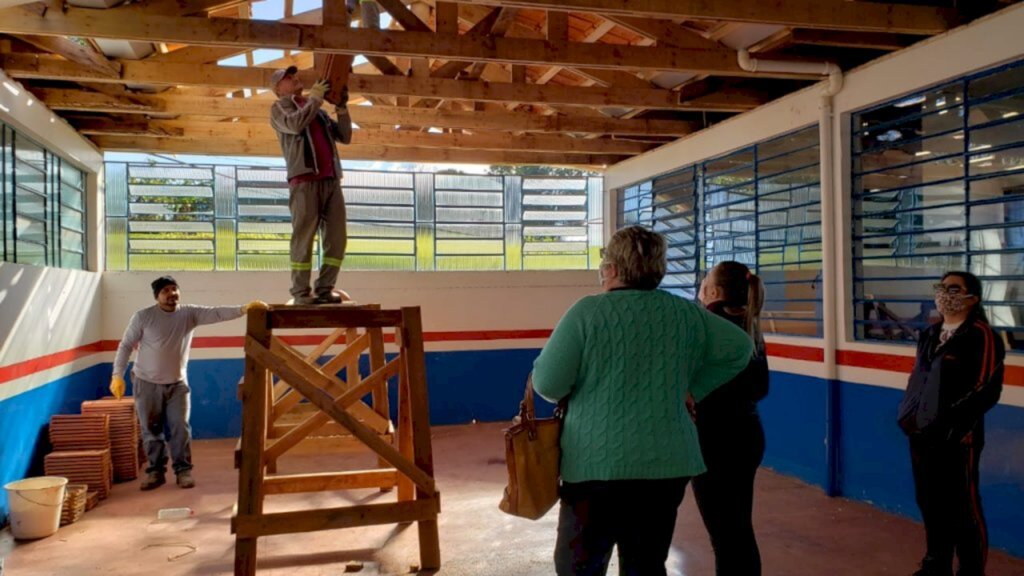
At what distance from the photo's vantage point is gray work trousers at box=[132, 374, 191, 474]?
6.04m

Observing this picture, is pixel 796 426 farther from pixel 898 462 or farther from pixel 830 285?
pixel 830 285

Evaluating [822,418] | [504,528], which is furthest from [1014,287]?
[504,528]

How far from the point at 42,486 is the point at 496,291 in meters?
5.02

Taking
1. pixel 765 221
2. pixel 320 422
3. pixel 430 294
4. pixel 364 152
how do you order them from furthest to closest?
pixel 430 294
pixel 364 152
pixel 765 221
pixel 320 422

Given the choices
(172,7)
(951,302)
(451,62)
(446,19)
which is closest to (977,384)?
(951,302)

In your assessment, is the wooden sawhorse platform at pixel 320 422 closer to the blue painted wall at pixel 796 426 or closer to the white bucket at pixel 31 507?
the white bucket at pixel 31 507

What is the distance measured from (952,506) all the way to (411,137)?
5.81m

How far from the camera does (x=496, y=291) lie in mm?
8742

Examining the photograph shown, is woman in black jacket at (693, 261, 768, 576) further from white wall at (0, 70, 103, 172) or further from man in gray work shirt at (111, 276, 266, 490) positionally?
white wall at (0, 70, 103, 172)

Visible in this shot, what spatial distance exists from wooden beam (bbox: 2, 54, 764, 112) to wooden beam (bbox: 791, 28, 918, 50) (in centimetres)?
120

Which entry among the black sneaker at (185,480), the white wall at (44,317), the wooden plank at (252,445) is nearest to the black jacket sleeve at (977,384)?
the wooden plank at (252,445)

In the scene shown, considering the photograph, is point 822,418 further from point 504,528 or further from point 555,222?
point 555,222

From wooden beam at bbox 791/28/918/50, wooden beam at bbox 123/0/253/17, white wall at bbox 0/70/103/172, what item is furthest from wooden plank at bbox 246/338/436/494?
wooden beam at bbox 791/28/918/50

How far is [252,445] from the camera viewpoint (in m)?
3.72
